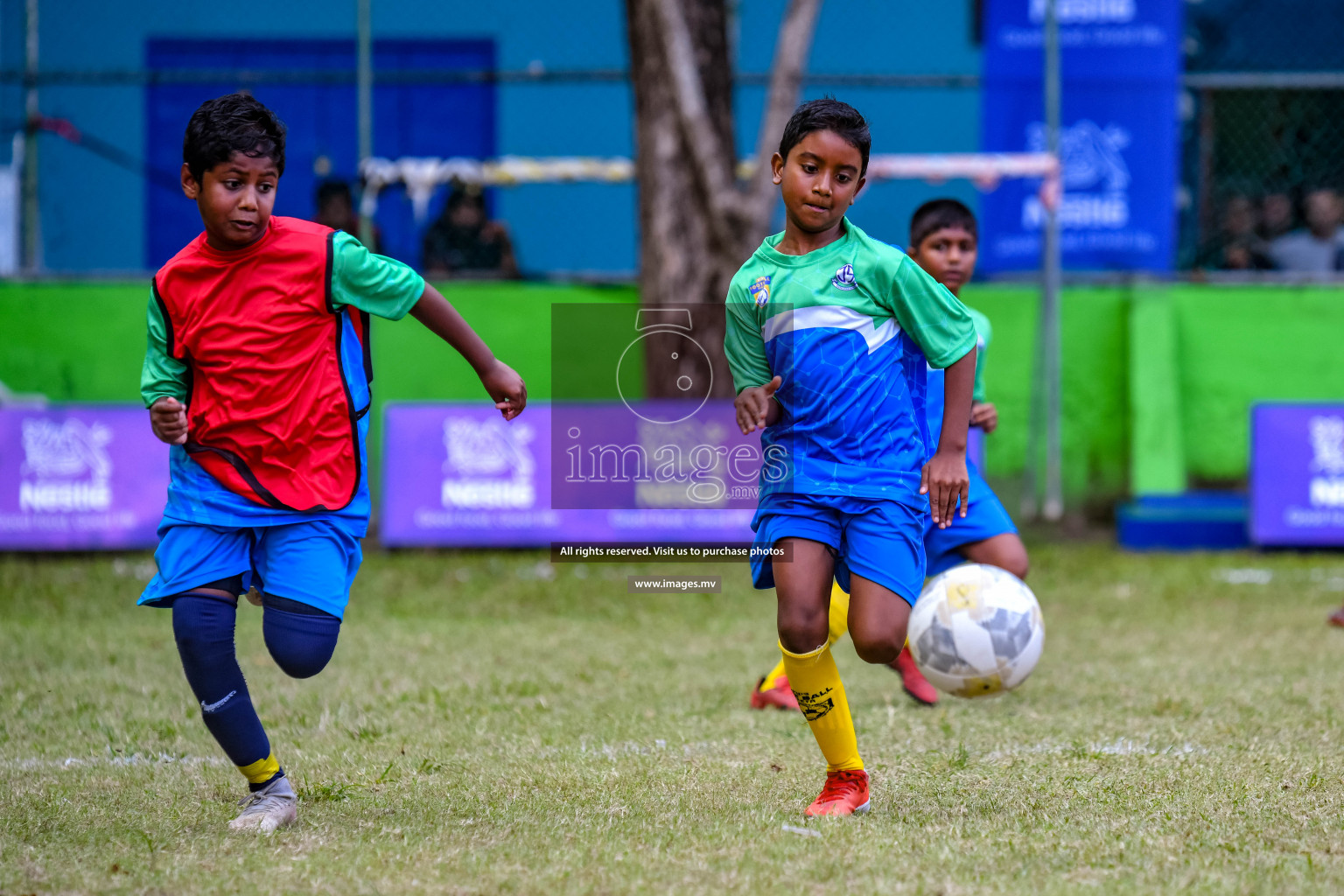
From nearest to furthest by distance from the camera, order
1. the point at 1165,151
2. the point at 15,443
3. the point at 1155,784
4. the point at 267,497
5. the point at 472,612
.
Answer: the point at 267,497 < the point at 1155,784 < the point at 472,612 < the point at 15,443 < the point at 1165,151

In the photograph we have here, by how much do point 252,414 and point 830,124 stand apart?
1617mm

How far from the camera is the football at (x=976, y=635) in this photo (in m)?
5.00

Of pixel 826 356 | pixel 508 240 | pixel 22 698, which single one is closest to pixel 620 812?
pixel 826 356

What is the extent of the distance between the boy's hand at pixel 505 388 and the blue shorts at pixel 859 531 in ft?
2.33

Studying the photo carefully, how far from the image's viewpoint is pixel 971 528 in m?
5.47

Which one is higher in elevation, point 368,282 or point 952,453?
point 368,282

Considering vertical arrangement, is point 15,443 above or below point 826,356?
below

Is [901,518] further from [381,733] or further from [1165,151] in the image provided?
[1165,151]

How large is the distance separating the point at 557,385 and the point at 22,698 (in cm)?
574

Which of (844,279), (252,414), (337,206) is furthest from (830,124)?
(337,206)

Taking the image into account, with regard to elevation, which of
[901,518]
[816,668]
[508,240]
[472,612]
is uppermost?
[508,240]

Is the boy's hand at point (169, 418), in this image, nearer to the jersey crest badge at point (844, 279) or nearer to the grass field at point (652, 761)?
the grass field at point (652, 761)

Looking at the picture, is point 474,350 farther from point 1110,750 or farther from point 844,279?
point 1110,750

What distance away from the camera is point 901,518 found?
3891 millimetres
